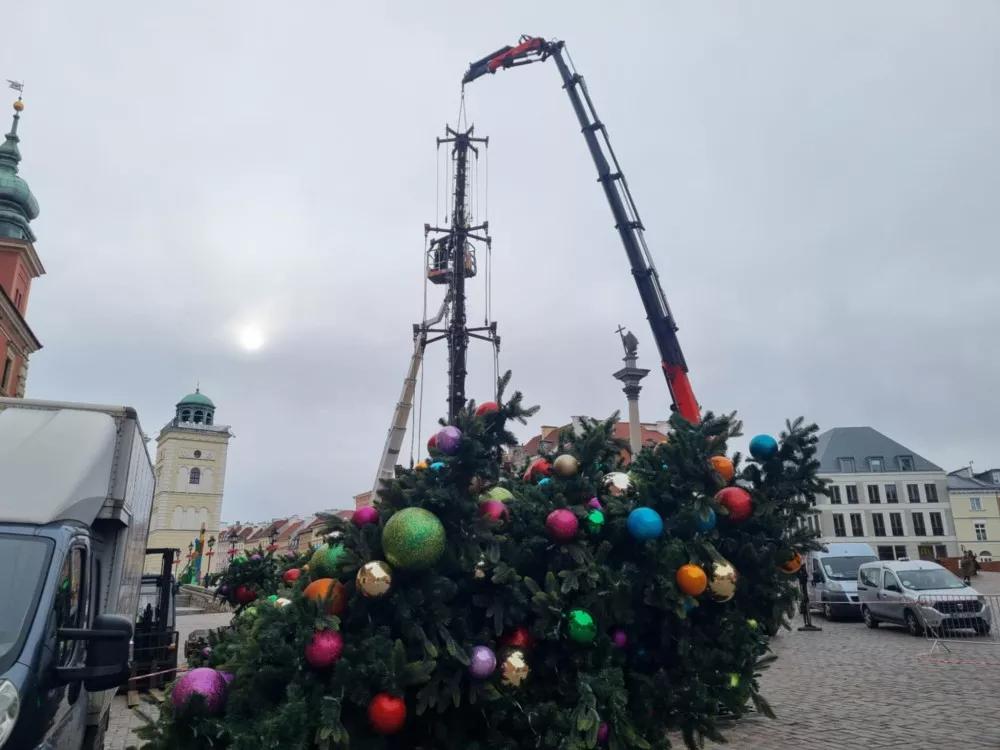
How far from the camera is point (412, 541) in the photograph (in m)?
3.82

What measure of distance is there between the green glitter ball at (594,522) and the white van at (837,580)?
16790 mm

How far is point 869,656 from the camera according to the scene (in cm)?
1224

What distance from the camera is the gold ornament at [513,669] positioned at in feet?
13.0

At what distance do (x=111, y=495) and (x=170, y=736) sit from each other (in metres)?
2.09

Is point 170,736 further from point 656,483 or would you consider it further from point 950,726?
point 950,726

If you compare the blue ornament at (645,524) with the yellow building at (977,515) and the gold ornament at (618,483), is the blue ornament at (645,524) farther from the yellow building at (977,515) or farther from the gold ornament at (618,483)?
the yellow building at (977,515)

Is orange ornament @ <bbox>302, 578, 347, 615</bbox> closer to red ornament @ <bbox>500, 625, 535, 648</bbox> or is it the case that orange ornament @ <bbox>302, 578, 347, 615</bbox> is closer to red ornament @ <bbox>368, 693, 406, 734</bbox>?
red ornament @ <bbox>368, 693, 406, 734</bbox>

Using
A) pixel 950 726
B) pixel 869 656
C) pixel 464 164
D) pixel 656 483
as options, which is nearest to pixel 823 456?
pixel 464 164

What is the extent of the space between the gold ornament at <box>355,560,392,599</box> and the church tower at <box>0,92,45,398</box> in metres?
34.1

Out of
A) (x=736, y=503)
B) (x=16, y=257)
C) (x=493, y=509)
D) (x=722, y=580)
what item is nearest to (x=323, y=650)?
(x=493, y=509)

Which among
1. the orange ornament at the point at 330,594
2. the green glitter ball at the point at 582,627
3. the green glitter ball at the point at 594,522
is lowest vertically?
the green glitter ball at the point at 582,627

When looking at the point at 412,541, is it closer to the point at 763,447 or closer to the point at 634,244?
the point at 763,447

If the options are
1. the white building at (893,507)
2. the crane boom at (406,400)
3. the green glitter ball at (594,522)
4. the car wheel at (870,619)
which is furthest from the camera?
the white building at (893,507)

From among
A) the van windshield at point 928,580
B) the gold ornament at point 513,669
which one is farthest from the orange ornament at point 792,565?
the van windshield at point 928,580
